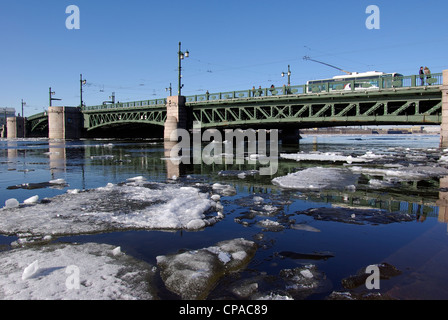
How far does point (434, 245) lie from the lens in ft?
16.4

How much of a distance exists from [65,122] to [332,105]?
197ft

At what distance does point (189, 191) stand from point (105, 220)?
337cm

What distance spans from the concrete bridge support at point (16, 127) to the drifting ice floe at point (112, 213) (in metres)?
96.5

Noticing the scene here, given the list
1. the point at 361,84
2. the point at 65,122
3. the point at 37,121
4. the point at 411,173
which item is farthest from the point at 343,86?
the point at 37,121

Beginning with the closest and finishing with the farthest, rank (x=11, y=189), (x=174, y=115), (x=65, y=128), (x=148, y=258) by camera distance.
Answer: (x=148, y=258), (x=11, y=189), (x=174, y=115), (x=65, y=128)

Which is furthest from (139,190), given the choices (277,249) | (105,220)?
(277,249)

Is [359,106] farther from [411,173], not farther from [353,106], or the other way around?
[411,173]

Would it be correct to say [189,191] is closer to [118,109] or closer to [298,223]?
[298,223]

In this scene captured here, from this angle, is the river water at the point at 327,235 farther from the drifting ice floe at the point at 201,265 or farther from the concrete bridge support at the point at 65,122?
the concrete bridge support at the point at 65,122

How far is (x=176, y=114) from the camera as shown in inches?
1834

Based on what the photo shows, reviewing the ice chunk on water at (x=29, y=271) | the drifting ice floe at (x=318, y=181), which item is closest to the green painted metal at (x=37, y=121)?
the drifting ice floe at (x=318, y=181)

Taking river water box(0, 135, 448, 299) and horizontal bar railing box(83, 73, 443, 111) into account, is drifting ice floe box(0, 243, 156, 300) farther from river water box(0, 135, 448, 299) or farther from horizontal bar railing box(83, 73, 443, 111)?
horizontal bar railing box(83, 73, 443, 111)

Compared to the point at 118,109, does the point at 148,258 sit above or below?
below

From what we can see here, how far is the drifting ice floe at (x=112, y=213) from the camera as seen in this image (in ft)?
19.8
